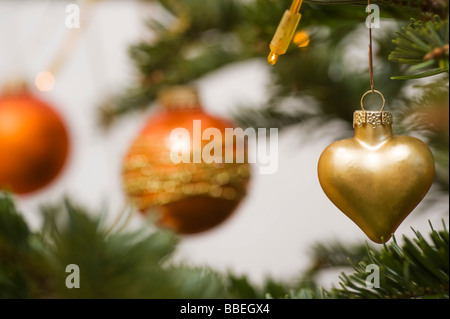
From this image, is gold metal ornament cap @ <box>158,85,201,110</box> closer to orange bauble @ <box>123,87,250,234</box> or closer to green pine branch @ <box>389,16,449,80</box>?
orange bauble @ <box>123,87,250,234</box>

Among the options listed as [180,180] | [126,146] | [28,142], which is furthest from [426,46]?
[126,146]

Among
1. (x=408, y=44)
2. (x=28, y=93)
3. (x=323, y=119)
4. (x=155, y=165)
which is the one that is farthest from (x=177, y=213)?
(x=408, y=44)

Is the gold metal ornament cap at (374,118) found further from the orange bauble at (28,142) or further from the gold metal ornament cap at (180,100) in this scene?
the orange bauble at (28,142)

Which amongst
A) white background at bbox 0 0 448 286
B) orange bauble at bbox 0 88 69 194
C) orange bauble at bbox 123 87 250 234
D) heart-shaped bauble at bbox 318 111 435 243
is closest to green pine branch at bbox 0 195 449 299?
heart-shaped bauble at bbox 318 111 435 243

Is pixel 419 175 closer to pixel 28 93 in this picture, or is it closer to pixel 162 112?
pixel 162 112

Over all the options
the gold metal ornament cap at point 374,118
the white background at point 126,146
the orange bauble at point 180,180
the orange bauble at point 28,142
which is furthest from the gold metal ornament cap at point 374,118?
the white background at point 126,146

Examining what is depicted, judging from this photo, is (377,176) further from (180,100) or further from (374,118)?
(180,100)

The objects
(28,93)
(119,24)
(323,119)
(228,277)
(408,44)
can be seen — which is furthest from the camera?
(119,24)

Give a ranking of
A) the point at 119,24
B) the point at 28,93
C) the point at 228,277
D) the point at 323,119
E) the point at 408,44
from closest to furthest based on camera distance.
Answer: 1. the point at 408,44
2. the point at 228,277
3. the point at 323,119
4. the point at 28,93
5. the point at 119,24
